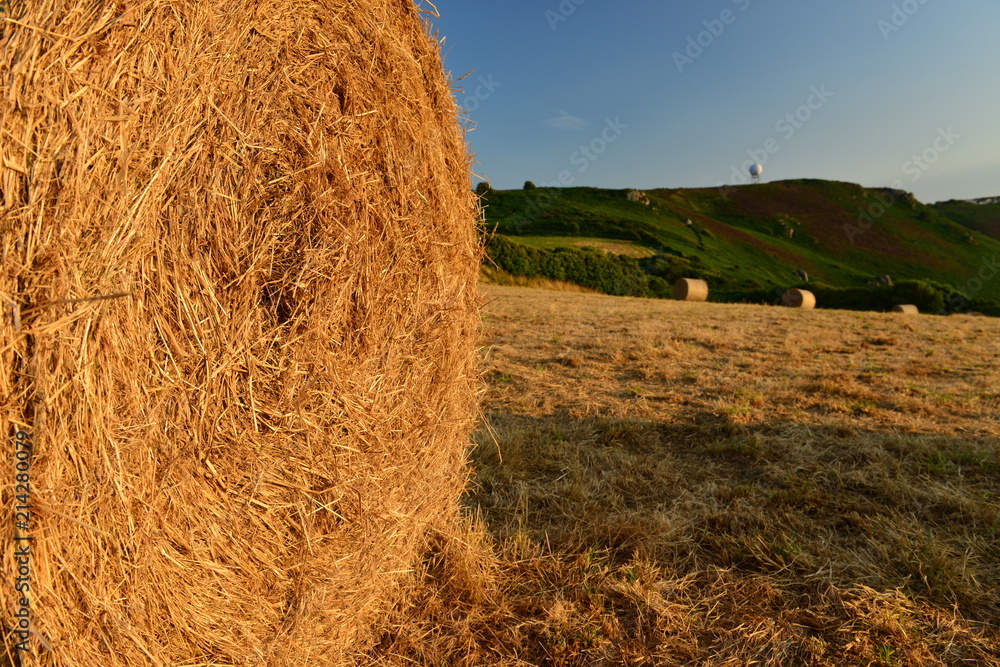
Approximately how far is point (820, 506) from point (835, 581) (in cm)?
93

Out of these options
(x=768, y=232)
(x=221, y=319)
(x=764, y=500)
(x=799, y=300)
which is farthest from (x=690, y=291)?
(x=768, y=232)

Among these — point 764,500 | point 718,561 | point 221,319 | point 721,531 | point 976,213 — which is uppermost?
point 976,213

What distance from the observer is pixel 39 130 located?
1495 millimetres

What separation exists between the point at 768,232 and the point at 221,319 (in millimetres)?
63465

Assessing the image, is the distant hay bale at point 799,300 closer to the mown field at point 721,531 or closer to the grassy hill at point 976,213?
the mown field at point 721,531

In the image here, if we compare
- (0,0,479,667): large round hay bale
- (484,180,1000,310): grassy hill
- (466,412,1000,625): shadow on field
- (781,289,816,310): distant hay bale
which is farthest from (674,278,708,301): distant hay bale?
(0,0,479,667): large round hay bale

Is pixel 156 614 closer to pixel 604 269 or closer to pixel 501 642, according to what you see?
pixel 501 642

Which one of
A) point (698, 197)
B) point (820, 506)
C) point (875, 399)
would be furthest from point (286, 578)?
point (698, 197)

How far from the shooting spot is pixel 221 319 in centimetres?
192

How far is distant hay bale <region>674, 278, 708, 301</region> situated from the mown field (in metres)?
21.2

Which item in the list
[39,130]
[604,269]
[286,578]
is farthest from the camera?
[604,269]

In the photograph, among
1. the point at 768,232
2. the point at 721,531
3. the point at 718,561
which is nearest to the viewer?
the point at 718,561

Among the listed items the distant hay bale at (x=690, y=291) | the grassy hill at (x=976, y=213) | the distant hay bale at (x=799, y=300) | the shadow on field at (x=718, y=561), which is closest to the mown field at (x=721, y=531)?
the shadow on field at (x=718, y=561)

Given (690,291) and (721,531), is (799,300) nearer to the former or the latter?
(690,291)
